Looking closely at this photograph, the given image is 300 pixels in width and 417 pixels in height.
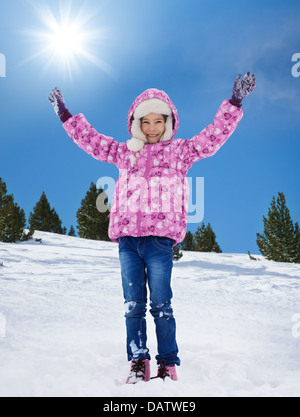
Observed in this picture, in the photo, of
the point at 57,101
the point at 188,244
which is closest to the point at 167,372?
the point at 57,101

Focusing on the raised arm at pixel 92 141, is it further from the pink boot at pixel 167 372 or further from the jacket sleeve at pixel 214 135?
the pink boot at pixel 167 372

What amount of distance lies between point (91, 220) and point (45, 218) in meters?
7.78

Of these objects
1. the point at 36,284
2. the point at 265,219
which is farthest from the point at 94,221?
the point at 36,284

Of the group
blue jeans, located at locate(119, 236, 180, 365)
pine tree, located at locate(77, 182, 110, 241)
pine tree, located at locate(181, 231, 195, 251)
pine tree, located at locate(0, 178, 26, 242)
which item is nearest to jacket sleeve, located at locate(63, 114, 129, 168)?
blue jeans, located at locate(119, 236, 180, 365)

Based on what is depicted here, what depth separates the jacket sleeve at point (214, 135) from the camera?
2.75 metres

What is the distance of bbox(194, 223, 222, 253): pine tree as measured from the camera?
2869 centimetres

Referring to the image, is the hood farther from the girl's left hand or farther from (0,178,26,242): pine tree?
(0,178,26,242): pine tree

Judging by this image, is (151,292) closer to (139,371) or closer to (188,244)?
(139,371)

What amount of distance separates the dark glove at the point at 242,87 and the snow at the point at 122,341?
2.07 meters

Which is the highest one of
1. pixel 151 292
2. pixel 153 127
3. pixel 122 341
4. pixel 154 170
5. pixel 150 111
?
pixel 150 111

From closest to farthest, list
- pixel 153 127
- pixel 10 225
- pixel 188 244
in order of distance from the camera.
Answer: pixel 153 127 < pixel 10 225 < pixel 188 244

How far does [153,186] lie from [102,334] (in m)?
1.64

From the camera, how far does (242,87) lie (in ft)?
9.09

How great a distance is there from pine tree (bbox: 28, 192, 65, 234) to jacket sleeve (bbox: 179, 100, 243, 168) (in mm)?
32630
